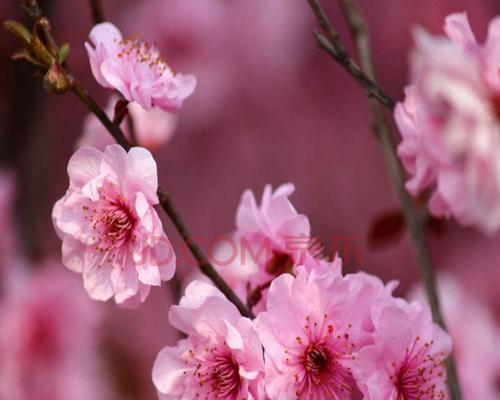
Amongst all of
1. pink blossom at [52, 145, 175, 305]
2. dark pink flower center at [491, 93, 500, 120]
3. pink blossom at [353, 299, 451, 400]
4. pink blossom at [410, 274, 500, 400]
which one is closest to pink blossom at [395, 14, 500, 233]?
dark pink flower center at [491, 93, 500, 120]

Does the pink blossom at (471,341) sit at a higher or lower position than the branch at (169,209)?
lower

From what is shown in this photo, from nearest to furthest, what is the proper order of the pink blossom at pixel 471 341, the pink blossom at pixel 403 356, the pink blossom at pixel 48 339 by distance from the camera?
1. the pink blossom at pixel 403 356
2. the pink blossom at pixel 471 341
3. the pink blossom at pixel 48 339

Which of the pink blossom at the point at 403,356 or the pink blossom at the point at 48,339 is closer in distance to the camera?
the pink blossom at the point at 403,356

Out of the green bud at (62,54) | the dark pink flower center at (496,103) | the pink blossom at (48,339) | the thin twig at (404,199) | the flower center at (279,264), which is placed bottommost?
the pink blossom at (48,339)

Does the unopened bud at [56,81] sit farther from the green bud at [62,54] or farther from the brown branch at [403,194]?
the brown branch at [403,194]

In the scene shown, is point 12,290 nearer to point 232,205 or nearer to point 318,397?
point 232,205

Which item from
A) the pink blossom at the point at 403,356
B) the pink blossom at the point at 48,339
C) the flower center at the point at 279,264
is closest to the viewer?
the pink blossom at the point at 403,356

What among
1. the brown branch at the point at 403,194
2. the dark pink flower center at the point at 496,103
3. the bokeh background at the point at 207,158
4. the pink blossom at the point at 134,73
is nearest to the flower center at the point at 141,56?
the pink blossom at the point at 134,73
